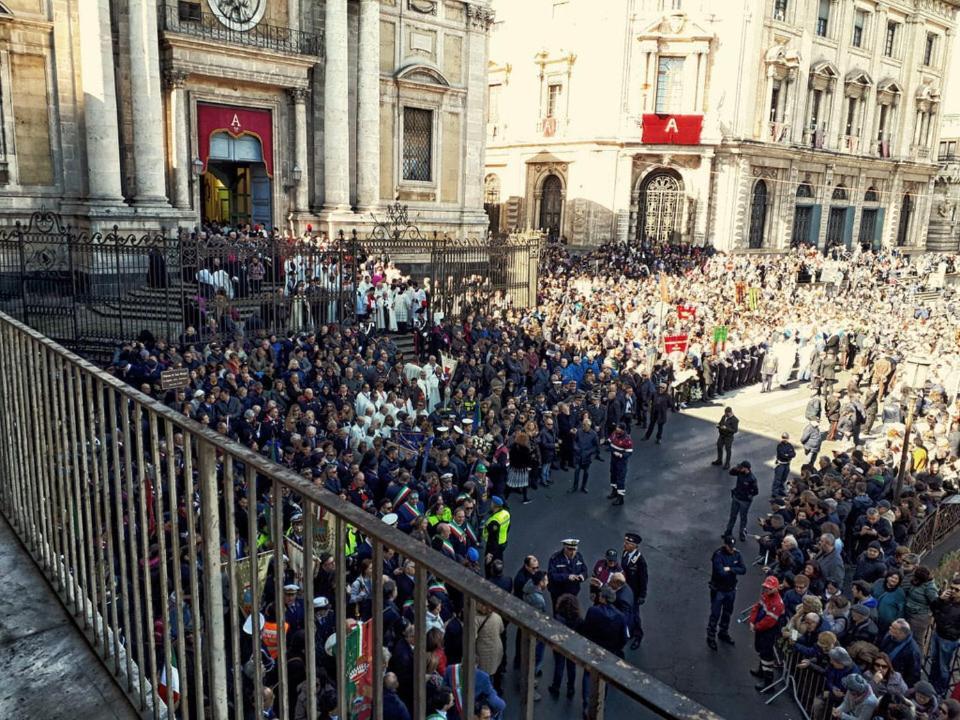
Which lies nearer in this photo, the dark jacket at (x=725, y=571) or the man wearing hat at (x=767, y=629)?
the man wearing hat at (x=767, y=629)

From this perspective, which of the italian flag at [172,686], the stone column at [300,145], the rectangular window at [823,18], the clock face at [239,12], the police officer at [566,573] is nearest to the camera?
the italian flag at [172,686]

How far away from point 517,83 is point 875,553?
42.1 m

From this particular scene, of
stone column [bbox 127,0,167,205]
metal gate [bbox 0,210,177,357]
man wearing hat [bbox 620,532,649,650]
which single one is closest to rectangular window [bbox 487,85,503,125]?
stone column [bbox 127,0,167,205]

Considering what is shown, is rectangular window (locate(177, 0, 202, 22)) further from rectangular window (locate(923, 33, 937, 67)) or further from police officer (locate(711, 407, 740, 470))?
rectangular window (locate(923, 33, 937, 67))

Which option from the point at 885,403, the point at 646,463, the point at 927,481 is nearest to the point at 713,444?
the point at 646,463

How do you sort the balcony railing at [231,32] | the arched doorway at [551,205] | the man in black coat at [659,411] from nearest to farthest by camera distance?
the man in black coat at [659,411] < the balcony railing at [231,32] < the arched doorway at [551,205]

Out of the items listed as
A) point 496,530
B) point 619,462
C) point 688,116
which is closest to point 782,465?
point 619,462

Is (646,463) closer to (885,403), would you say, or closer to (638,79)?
(885,403)

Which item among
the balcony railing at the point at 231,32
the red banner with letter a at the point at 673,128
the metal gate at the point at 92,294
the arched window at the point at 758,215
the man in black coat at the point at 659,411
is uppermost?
the balcony railing at the point at 231,32

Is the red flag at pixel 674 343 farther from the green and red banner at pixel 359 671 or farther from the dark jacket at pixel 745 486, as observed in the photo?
the green and red banner at pixel 359 671

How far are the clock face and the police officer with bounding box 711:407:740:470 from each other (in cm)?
1981

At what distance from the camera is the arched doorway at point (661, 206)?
44719mm

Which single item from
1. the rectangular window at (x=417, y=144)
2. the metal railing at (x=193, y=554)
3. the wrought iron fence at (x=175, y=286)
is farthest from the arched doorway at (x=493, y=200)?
the metal railing at (x=193, y=554)

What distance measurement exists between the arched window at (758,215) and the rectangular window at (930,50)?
20.8m
